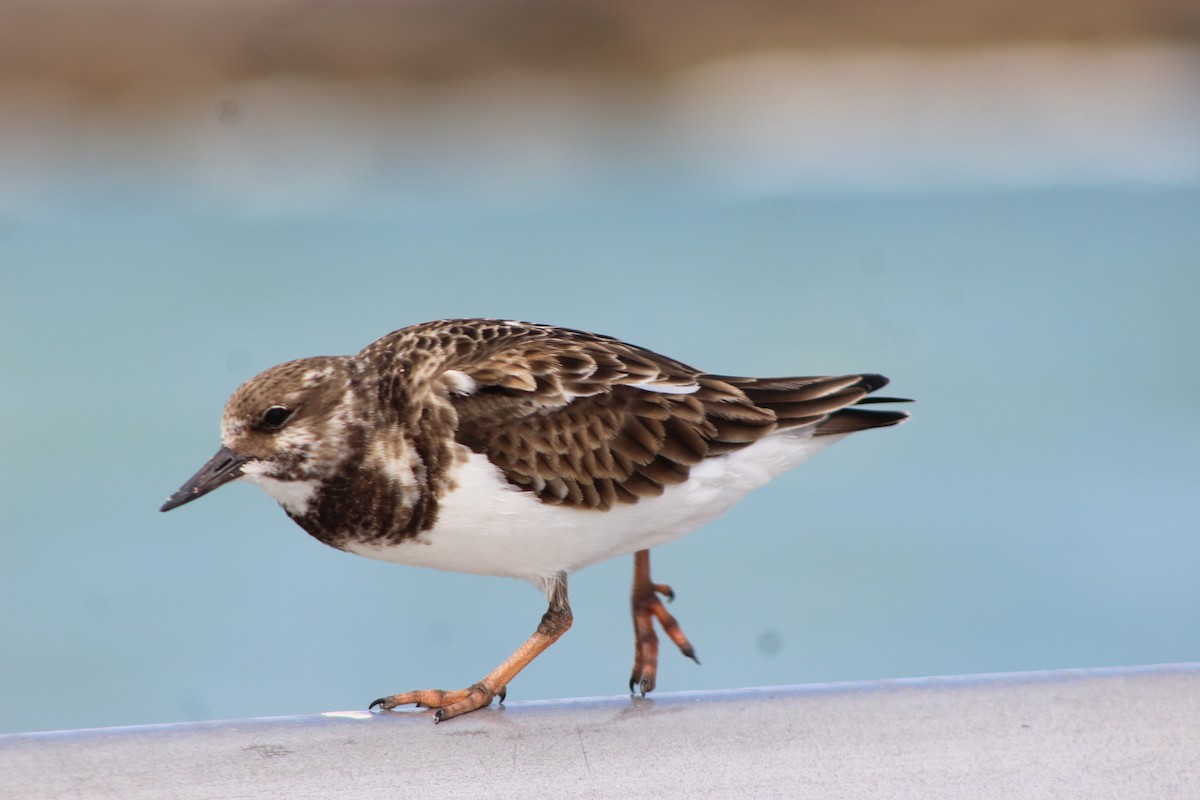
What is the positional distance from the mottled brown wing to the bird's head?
270 mm

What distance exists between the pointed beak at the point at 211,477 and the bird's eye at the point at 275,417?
91 mm

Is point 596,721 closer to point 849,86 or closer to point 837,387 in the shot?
point 837,387

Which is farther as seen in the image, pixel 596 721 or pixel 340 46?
pixel 340 46

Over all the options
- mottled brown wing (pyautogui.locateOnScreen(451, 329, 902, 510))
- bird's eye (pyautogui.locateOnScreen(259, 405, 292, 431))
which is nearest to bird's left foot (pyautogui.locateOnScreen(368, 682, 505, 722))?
mottled brown wing (pyautogui.locateOnScreen(451, 329, 902, 510))

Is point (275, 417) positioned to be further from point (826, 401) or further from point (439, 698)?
point (826, 401)

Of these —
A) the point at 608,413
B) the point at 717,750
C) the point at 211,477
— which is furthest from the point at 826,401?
the point at 211,477

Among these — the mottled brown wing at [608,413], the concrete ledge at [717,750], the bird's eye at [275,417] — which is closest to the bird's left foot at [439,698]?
the concrete ledge at [717,750]

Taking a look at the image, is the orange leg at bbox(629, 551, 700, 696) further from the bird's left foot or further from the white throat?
the white throat

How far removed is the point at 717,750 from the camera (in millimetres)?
2580

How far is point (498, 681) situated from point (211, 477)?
78cm

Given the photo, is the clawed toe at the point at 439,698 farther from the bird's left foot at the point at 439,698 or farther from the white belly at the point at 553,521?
the white belly at the point at 553,521

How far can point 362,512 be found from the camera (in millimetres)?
3195

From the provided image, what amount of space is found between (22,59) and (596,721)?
44.7 feet

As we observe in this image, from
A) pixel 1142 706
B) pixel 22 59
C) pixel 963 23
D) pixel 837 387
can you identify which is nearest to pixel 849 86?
pixel 963 23
